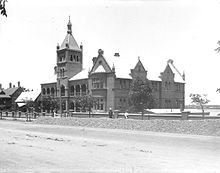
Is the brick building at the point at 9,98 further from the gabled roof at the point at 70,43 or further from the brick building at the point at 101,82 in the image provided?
the gabled roof at the point at 70,43

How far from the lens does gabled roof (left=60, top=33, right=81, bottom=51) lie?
270 feet

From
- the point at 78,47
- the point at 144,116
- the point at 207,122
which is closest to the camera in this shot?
the point at 207,122

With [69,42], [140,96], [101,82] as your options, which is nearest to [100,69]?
[101,82]

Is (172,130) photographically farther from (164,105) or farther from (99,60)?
(164,105)

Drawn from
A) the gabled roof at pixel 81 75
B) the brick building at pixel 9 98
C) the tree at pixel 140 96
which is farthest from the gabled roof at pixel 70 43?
the brick building at pixel 9 98

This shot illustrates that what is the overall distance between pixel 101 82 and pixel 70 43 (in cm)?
1853

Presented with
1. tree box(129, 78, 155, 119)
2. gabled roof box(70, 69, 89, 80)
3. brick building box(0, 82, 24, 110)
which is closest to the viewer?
tree box(129, 78, 155, 119)

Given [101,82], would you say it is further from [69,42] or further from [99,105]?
[69,42]

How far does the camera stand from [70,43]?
3278 inches

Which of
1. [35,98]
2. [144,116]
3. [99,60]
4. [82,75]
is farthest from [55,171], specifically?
[35,98]

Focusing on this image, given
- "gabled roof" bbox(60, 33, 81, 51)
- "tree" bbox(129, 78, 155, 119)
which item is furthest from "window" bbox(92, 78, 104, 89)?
"gabled roof" bbox(60, 33, 81, 51)

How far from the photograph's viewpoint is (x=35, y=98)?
305ft

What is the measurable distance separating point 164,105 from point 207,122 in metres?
52.7

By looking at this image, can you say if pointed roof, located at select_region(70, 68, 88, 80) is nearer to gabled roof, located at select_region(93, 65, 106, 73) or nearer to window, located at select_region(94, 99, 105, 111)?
gabled roof, located at select_region(93, 65, 106, 73)
